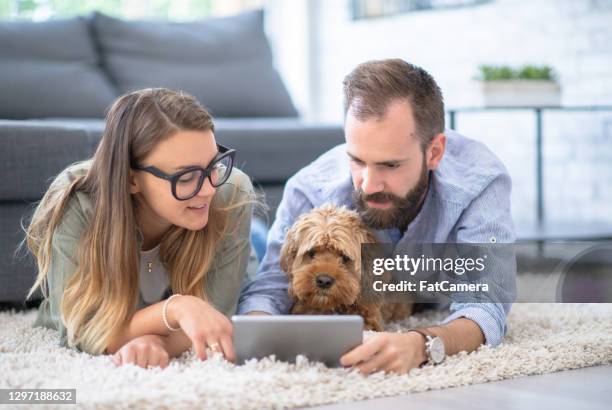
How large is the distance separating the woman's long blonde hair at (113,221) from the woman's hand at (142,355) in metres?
0.09

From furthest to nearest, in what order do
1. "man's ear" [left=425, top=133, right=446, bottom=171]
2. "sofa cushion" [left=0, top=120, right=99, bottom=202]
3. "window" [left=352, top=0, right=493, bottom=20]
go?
"window" [left=352, top=0, right=493, bottom=20], "sofa cushion" [left=0, top=120, right=99, bottom=202], "man's ear" [left=425, top=133, right=446, bottom=171]

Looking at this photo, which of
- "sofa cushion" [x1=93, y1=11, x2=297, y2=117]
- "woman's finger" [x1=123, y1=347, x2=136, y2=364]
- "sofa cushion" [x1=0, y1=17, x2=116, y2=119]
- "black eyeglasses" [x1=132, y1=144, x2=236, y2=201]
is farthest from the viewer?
"sofa cushion" [x1=93, y1=11, x2=297, y2=117]

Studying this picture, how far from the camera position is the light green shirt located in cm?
181

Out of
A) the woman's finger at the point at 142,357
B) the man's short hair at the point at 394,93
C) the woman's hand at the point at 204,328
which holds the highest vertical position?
the man's short hair at the point at 394,93

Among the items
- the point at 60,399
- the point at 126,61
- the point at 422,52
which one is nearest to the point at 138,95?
the point at 60,399

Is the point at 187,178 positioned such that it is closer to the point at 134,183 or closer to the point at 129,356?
the point at 134,183

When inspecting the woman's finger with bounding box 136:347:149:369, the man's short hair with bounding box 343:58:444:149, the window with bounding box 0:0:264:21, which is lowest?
the woman's finger with bounding box 136:347:149:369

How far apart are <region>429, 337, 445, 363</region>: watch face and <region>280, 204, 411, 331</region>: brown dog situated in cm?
21

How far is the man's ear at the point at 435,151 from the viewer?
2.00 m

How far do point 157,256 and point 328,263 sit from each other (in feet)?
1.43

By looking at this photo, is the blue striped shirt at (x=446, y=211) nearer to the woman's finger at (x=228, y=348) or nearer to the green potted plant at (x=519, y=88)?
the woman's finger at (x=228, y=348)

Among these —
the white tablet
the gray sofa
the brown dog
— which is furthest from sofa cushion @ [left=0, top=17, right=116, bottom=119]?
the white tablet

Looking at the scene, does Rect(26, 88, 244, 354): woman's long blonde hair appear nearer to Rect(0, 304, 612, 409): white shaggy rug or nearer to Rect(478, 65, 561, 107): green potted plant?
Rect(0, 304, 612, 409): white shaggy rug

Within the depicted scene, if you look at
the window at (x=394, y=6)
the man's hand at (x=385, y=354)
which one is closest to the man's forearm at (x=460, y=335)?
the man's hand at (x=385, y=354)
